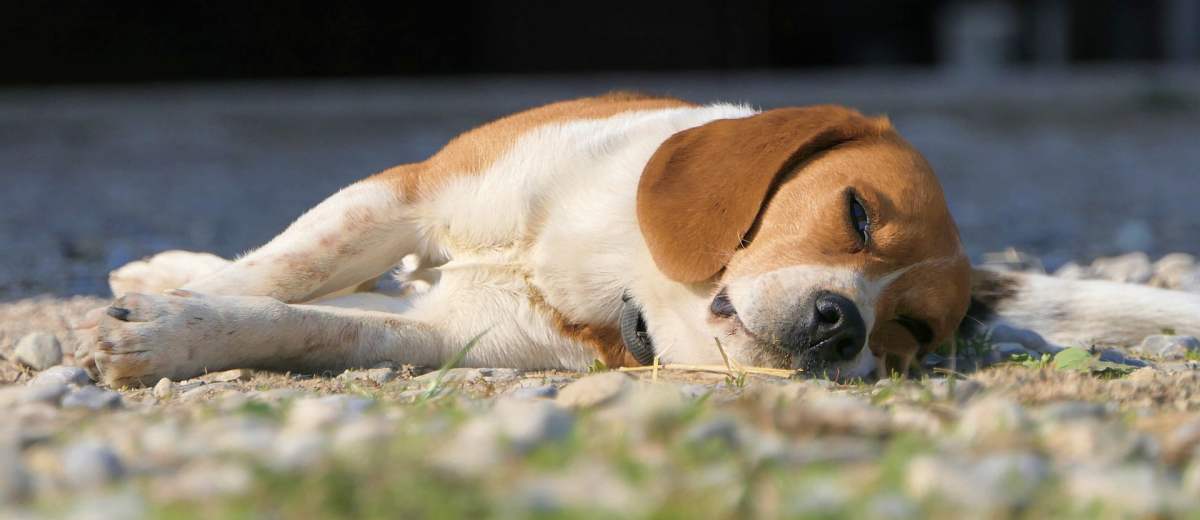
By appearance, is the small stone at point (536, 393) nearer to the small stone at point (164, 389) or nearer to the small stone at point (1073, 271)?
the small stone at point (164, 389)

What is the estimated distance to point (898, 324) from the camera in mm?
3170

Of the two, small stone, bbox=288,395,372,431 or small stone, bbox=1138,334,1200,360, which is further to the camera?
small stone, bbox=1138,334,1200,360

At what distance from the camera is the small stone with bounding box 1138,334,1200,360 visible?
3549mm

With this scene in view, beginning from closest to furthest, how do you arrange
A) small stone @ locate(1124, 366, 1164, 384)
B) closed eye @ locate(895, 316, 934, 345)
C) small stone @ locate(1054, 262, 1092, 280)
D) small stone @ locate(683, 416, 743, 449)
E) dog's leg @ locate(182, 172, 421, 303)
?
small stone @ locate(683, 416, 743, 449) < small stone @ locate(1124, 366, 1164, 384) < closed eye @ locate(895, 316, 934, 345) < dog's leg @ locate(182, 172, 421, 303) < small stone @ locate(1054, 262, 1092, 280)

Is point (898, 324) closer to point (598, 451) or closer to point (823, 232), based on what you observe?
point (823, 232)

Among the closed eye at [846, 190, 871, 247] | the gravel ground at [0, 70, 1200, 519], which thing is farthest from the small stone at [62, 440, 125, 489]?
the closed eye at [846, 190, 871, 247]

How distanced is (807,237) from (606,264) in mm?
476

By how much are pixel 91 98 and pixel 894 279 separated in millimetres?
8208

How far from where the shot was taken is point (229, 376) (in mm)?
3000

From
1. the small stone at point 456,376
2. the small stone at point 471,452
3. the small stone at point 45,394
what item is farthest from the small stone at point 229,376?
the small stone at point 471,452

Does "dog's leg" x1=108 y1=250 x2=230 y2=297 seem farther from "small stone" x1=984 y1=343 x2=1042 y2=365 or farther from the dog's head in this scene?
"small stone" x1=984 y1=343 x2=1042 y2=365

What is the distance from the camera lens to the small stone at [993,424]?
200cm

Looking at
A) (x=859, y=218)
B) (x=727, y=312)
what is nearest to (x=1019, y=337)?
(x=859, y=218)

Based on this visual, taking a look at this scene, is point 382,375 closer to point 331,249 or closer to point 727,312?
point 331,249
